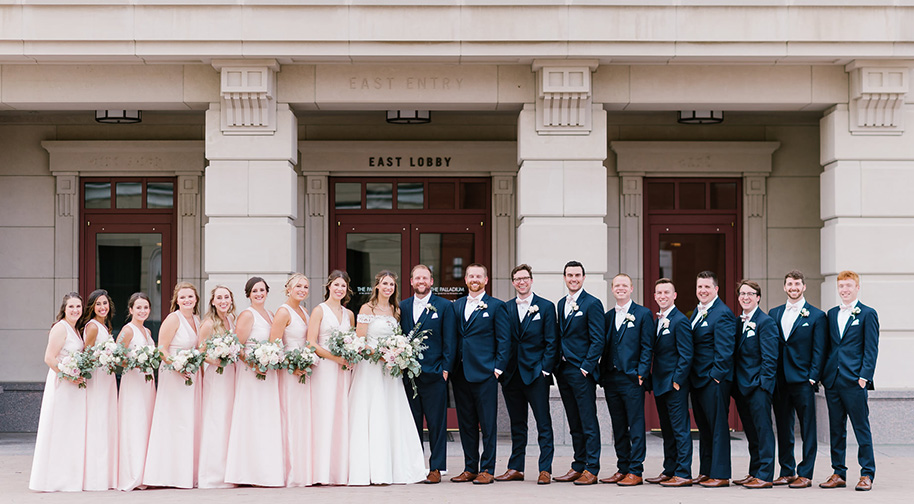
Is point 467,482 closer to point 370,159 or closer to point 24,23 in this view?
point 370,159

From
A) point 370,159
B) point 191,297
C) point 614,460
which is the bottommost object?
point 614,460

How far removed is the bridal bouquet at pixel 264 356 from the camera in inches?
335

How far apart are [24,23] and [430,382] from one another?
563cm

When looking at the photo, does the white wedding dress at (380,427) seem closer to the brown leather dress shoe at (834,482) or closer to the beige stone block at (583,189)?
the beige stone block at (583,189)

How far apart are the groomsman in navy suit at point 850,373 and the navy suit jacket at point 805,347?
0.40 ft

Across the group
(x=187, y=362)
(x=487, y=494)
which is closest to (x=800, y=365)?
(x=487, y=494)

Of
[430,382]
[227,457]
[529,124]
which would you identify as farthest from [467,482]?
[529,124]

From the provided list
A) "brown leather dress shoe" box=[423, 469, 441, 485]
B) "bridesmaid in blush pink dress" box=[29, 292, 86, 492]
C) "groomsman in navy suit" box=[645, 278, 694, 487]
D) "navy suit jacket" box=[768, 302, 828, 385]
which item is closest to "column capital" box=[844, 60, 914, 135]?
"navy suit jacket" box=[768, 302, 828, 385]

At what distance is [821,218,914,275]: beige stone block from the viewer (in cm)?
1078

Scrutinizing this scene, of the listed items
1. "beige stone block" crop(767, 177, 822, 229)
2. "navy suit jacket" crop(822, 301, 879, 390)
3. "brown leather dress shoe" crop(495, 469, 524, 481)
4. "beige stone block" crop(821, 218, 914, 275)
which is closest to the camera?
"navy suit jacket" crop(822, 301, 879, 390)

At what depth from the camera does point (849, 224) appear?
35.7ft

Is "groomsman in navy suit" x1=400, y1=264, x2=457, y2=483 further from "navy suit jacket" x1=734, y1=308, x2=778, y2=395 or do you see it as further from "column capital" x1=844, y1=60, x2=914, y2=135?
"column capital" x1=844, y1=60, x2=914, y2=135

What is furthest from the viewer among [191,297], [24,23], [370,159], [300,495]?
[370,159]

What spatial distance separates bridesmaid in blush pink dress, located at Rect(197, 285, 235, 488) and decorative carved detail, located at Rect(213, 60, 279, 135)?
95.9 inches
